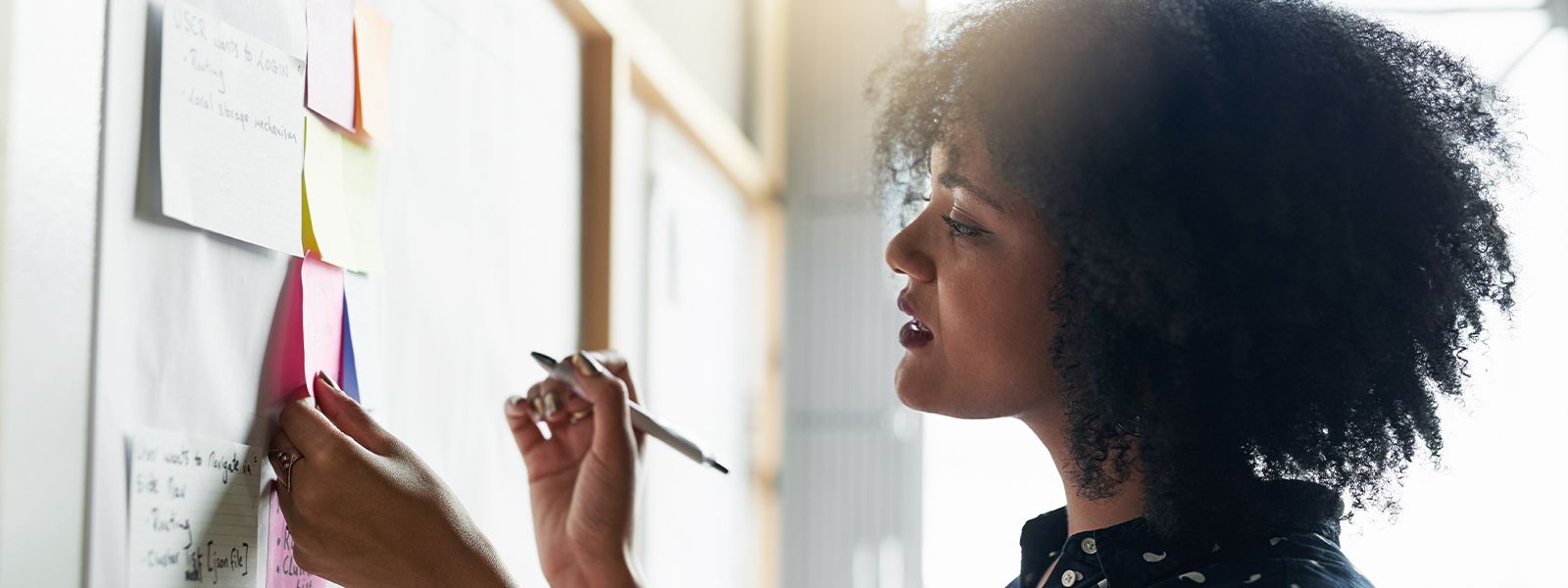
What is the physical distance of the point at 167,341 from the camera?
1.89ft

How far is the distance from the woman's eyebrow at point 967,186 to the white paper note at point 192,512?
490mm

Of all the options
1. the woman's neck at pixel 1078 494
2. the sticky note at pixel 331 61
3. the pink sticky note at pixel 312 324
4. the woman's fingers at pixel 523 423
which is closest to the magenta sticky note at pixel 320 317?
the pink sticky note at pixel 312 324

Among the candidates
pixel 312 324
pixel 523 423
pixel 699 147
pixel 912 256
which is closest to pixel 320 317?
pixel 312 324

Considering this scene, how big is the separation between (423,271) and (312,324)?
0.20 metres

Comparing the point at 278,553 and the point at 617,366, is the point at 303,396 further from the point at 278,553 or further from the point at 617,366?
the point at 617,366

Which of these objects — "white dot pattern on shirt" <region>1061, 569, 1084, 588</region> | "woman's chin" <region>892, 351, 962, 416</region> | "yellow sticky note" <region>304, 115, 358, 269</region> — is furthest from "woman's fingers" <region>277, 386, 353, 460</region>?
"white dot pattern on shirt" <region>1061, 569, 1084, 588</region>

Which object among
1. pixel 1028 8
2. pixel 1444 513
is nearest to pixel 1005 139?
pixel 1028 8

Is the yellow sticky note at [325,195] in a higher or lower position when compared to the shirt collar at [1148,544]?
higher

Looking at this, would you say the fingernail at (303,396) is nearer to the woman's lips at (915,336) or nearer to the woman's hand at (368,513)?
the woman's hand at (368,513)

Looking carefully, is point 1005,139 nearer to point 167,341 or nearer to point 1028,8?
point 1028,8

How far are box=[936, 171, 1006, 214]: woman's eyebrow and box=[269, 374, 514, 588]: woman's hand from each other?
40 cm

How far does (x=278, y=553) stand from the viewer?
0.67m

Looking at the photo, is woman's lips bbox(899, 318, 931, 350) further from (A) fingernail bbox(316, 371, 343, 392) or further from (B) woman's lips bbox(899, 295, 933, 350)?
(A) fingernail bbox(316, 371, 343, 392)

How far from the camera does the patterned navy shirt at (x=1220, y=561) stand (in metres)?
0.62
